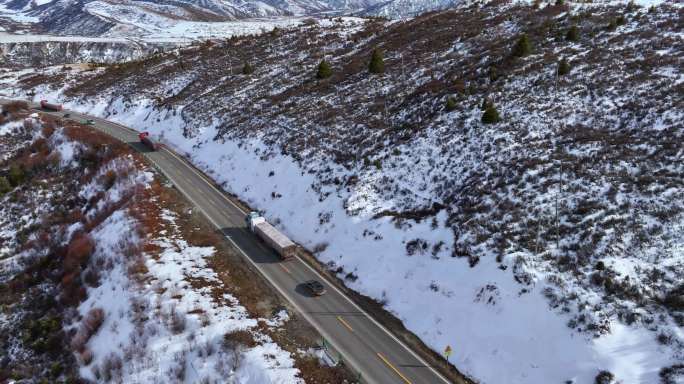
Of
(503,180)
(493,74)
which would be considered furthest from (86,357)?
(493,74)

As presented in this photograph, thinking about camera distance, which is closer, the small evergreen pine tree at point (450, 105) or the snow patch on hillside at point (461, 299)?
the snow patch on hillside at point (461, 299)

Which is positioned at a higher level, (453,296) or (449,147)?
(449,147)

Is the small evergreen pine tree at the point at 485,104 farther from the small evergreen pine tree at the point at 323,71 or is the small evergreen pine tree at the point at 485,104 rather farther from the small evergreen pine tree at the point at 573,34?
the small evergreen pine tree at the point at 323,71

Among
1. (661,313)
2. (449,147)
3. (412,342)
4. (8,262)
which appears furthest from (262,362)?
(8,262)

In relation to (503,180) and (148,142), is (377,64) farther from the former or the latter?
(148,142)

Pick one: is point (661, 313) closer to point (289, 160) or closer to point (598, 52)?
point (598, 52)

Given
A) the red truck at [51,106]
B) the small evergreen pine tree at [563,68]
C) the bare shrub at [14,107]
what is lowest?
the red truck at [51,106]

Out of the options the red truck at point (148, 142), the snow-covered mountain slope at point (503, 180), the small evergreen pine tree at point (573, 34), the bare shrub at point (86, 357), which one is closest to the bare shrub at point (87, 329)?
the bare shrub at point (86, 357)
